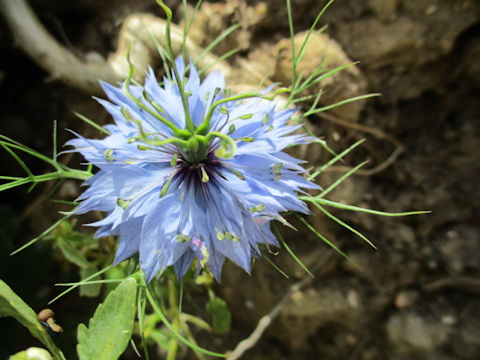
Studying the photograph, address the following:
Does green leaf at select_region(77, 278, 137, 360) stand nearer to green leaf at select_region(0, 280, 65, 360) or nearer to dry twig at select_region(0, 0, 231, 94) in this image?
green leaf at select_region(0, 280, 65, 360)

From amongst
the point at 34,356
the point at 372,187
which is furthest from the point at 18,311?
the point at 372,187

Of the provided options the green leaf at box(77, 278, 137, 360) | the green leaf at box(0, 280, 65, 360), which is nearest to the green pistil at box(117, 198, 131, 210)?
the green leaf at box(77, 278, 137, 360)

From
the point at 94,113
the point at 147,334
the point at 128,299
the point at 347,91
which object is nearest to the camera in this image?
the point at 128,299

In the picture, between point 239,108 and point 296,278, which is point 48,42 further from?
point 296,278

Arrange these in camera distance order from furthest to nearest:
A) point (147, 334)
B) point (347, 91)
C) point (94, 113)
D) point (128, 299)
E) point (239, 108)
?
point (94, 113) < point (347, 91) < point (147, 334) < point (239, 108) < point (128, 299)

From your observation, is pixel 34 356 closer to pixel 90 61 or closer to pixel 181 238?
pixel 181 238

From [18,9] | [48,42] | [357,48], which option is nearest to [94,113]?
[48,42]

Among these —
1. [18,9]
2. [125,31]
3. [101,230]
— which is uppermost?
[18,9]
